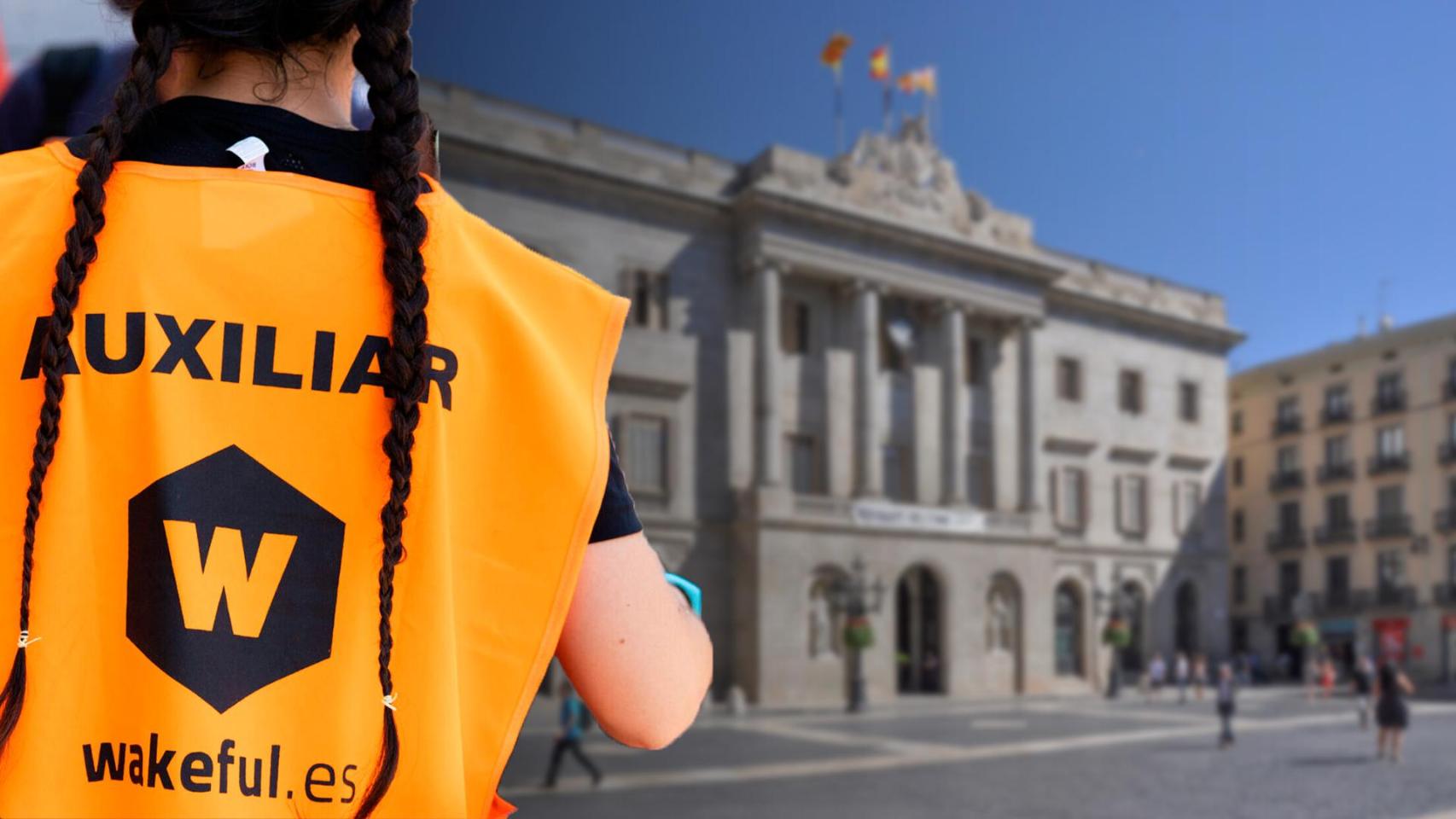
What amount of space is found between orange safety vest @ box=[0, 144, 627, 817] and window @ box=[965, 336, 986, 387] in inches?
1496

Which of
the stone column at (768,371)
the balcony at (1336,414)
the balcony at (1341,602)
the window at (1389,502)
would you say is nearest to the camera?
the stone column at (768,371)

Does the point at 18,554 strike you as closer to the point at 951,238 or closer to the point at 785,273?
the point at 785,273

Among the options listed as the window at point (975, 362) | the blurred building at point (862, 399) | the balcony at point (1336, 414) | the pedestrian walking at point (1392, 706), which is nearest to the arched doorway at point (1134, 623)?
the blurred building at point (862, 399)

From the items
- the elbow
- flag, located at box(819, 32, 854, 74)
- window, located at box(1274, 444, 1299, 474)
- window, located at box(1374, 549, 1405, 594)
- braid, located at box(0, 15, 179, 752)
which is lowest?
window, located at box(1374, 549, 1405, 594)

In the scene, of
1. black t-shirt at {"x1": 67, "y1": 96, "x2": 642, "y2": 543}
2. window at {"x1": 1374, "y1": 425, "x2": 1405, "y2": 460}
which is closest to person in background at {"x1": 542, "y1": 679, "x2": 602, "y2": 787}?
black t-shirt at {"x1": 67, "y1": 96, "x2": 642, "y2": 543}

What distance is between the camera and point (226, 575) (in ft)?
2.92

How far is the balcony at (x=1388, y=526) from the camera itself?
42625 mm

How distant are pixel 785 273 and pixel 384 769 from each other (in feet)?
110

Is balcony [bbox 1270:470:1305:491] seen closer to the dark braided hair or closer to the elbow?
the elbow

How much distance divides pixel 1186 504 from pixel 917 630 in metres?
14.0

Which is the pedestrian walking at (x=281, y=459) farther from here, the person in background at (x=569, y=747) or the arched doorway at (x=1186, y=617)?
the arched doorway at (x=1186, y=617)

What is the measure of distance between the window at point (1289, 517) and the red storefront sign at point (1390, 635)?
21.0 ft

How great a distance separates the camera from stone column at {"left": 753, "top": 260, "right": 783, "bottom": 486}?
32719 mm

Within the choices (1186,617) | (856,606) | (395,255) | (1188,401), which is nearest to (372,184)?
(395,255)
